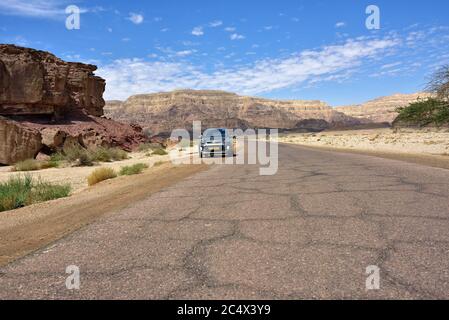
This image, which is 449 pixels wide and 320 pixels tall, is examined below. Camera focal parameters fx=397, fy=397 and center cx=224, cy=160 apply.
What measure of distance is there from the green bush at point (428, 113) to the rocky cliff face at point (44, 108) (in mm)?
22675

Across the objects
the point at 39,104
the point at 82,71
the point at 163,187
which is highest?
the point at 82,71

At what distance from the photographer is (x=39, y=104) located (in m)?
32.5

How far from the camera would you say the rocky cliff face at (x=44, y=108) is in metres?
24.0

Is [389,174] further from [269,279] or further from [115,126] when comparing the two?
[115,126]

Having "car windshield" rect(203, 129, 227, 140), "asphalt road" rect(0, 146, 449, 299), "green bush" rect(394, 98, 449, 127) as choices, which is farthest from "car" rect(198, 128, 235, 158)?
"asphalt road" rect(0, 146, 449, 299)

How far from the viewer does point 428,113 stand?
22047 mm

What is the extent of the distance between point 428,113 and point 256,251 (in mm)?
21346

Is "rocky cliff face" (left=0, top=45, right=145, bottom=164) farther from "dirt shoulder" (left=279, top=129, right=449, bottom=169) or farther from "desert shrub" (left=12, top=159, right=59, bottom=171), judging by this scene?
"dirt shoulder" (left=279, top=129, right=449, bottom=169)

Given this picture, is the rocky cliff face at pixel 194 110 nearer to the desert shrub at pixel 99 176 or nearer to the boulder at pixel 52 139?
the boulder at pixel 52 139

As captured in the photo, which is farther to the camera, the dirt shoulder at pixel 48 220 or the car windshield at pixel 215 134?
the car windshield at pixel 215 134

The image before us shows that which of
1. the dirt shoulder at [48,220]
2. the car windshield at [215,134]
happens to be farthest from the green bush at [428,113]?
the dirt shoulder at [48,220]

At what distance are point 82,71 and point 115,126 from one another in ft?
20.6

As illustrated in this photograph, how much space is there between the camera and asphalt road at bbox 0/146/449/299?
10.4 ft
